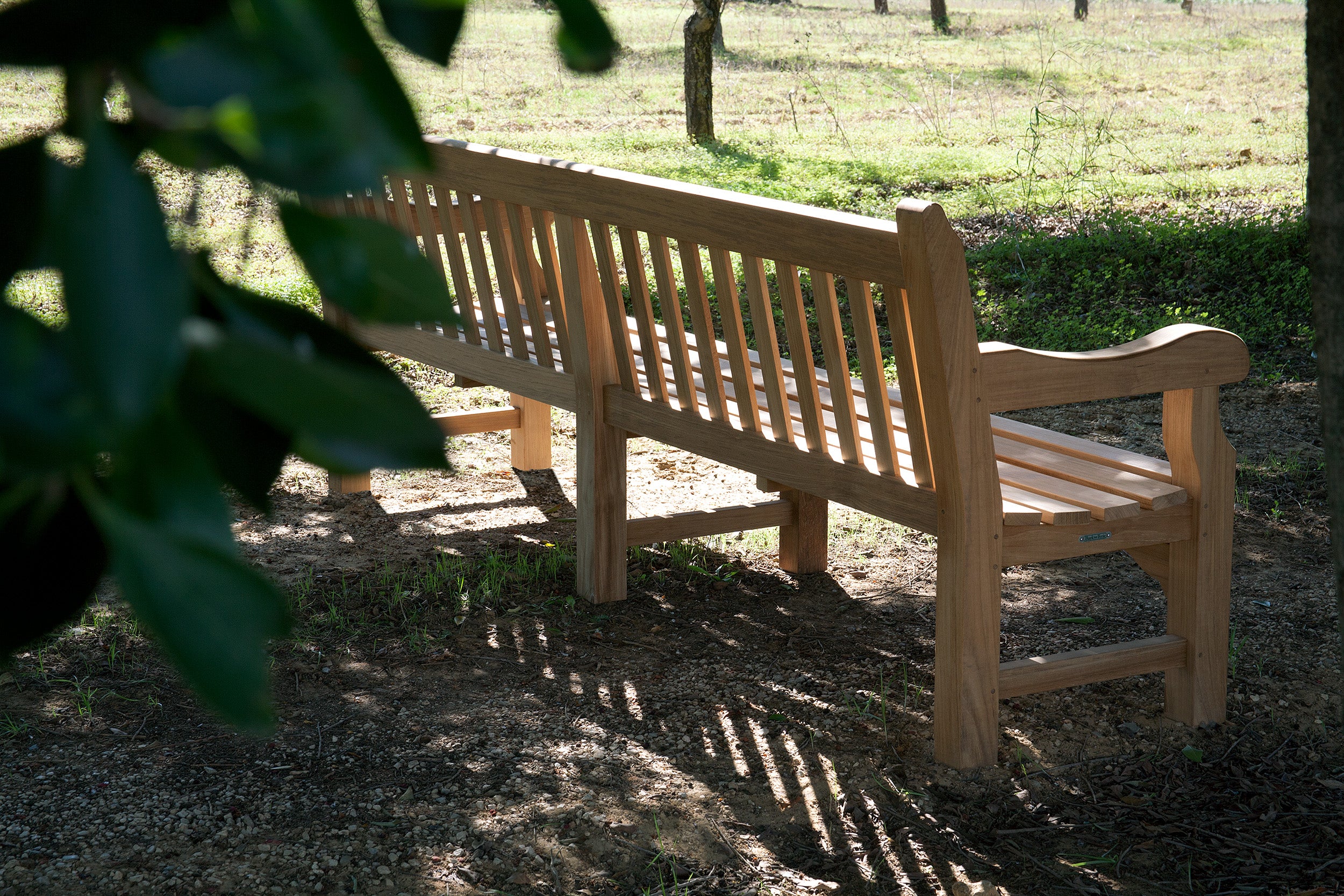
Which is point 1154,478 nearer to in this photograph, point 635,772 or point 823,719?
point 823,719

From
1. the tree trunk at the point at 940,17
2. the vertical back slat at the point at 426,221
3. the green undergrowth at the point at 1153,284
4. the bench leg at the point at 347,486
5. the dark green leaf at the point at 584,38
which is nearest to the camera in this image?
the dark green leaf at the point at 584,38

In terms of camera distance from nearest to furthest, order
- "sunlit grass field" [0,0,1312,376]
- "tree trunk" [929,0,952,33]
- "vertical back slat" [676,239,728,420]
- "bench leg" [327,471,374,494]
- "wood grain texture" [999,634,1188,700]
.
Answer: "wood grain texture" [999,634,1188,700] < "vertical back slat" [676,239,728,420] < "bench leg" [327,471,374,494] < "sunlit grass field" [0,0,1312,376] < "tree trunk" [929,0,952,33]

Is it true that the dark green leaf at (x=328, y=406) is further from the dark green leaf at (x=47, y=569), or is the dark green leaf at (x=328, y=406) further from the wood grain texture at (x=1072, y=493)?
the wood grain texture at (x=1072, y=493)

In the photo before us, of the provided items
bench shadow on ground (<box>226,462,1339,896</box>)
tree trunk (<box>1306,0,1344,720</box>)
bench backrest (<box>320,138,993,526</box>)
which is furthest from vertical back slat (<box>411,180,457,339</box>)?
tree trunk (<box>1306,0,1344,720</box>)

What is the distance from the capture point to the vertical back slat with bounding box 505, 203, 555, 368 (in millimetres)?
3711

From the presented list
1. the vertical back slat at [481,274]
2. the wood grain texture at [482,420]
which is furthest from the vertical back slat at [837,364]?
the wood grain texture at [482,420]

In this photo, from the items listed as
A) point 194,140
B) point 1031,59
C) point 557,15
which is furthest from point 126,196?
point 1031,59

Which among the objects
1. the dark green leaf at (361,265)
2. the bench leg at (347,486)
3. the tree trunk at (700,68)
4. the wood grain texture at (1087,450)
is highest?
the tree trunk at (700,68)

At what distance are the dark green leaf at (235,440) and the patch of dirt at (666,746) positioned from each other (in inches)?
85.1

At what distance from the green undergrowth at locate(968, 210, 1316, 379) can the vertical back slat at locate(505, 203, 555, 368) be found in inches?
137

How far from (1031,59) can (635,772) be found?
21.3 m

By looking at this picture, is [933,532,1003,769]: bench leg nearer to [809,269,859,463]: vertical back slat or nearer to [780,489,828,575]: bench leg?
[809,269,859,463]: vertical back slat

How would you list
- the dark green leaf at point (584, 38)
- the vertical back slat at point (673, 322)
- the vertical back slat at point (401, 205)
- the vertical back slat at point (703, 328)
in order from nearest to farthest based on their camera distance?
the dark green leaf at point (584, 38) → the vertical back slat at point (703, 328) → the vertical back slat at point (673, 322) → the vertical back slat at point (401, 205)

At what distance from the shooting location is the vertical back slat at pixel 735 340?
298 cm
